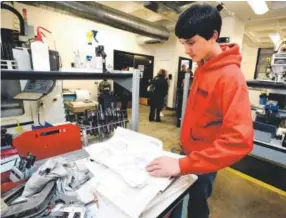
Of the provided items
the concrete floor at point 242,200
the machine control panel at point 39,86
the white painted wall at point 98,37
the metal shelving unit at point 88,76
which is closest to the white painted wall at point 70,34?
the white painted wall at point 98,37

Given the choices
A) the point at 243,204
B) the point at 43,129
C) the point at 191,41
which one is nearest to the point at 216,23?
the point at 191,41

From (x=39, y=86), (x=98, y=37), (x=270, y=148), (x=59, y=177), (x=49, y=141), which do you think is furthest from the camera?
(x=98, y=37)

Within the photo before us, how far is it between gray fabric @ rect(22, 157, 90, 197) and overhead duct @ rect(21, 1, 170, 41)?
10.6 ft

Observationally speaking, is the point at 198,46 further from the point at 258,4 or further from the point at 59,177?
the point at 258,4

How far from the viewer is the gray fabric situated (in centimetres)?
64

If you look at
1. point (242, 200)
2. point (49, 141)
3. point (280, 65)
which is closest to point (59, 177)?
point (49, 141)

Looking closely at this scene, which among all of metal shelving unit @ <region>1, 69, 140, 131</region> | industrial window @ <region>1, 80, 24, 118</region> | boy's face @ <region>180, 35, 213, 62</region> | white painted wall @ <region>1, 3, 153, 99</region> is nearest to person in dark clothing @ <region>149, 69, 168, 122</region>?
white painted wall @ <region>1, 3, 153, 99</region>

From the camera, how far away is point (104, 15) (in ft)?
11.6

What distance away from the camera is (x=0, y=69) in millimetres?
713

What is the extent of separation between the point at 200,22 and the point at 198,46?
0.10m

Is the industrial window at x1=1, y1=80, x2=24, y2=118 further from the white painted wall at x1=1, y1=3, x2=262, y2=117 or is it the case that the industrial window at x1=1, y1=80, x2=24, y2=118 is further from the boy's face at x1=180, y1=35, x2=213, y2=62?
the white painted wall at x1=1, y1=3, x2=262, y2=117

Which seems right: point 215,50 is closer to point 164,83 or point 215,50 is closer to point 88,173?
point 88,173

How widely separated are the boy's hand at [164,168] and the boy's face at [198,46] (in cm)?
49

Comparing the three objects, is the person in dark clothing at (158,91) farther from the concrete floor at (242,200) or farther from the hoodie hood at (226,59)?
the hoodie hood at (226,59)
